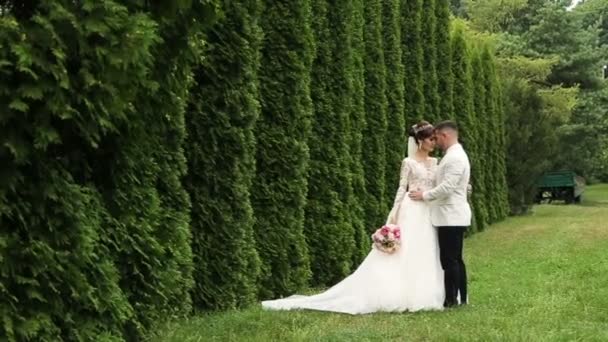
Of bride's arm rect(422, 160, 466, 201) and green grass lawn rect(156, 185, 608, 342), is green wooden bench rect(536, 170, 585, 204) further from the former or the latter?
bride's arm rect(422, 160, 466, 201)

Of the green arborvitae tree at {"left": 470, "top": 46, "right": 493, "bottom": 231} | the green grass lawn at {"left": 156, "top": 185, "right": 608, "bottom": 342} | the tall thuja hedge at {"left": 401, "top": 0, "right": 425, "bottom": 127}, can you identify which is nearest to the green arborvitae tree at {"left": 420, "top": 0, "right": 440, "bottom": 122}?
the tall thuja hedge at {"left": 401, "top": 0, "right": 425, "bottom": 127}

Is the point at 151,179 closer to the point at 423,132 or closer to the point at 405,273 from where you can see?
the point at 405,273

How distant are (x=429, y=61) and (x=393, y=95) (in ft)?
10.2

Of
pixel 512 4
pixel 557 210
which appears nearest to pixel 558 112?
pixel 557 210

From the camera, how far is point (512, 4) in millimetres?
40375

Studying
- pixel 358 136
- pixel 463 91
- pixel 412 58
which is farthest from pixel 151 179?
pixel 463 91

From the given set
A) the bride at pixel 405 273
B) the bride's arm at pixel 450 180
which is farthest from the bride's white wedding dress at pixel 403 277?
the bride's arm at pixel 450 180

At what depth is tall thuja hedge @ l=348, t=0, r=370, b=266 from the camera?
1116 cm

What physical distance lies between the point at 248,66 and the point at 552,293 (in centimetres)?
410

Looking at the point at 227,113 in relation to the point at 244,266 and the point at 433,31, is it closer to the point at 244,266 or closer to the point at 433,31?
the point at 244,266

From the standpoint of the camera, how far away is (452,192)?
792 centimetres

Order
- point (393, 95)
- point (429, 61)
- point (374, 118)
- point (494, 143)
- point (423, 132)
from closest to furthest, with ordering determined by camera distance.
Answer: point (423, 132), point (374, 118), point (393, 95), point (429, 61), point (494, 143)

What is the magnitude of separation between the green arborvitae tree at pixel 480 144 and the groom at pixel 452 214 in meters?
11.7

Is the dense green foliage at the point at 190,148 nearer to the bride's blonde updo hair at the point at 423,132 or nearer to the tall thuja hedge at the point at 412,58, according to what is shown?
the tall thuja hedge at the point at 412,58
